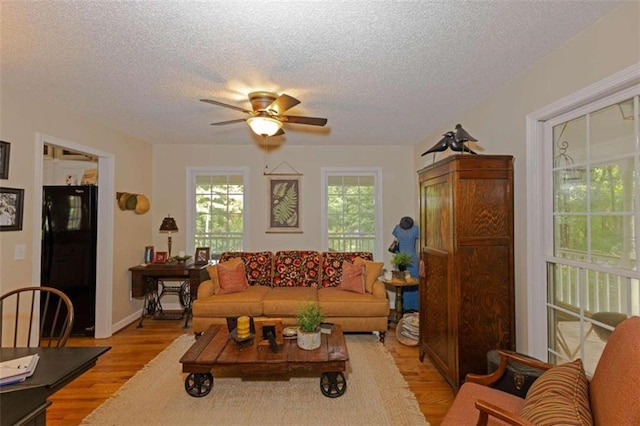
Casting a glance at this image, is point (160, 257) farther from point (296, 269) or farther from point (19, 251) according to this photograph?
point (296, 269)

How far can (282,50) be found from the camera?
2113 mm

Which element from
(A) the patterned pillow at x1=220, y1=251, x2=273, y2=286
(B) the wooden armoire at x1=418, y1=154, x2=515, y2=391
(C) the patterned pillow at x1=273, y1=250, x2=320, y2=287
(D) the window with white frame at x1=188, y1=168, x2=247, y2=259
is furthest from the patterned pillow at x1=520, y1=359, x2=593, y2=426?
(D) the window with white frame at x1=188, y1=168, x2=247, y2=259

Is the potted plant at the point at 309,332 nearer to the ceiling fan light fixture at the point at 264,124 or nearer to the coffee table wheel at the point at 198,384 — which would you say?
the coffee table wheel at the point at 198,384

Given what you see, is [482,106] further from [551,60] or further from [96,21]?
[96,21]

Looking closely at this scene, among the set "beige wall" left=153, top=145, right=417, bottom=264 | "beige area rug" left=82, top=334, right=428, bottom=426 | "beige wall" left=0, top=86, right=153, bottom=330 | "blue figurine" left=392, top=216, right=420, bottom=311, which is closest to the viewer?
"beige area rug" left=82, top=334, right=428, bottom=426

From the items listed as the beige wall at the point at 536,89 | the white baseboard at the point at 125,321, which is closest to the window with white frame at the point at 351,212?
the beige wall at the point at 536,89

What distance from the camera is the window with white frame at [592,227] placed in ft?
5.73

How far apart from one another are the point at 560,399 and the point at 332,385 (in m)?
1.61

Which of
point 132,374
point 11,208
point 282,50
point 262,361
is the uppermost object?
point 282,50

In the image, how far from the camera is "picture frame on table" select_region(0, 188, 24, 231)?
261 centimetres

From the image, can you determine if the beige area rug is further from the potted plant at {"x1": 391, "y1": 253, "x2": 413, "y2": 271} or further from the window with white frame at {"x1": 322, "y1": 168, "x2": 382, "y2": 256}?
the window with white frame at {"x1": 322, "y1": 168, "x2": 382, "y2": 256}

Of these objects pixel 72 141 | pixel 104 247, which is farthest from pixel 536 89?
pixel 104 247

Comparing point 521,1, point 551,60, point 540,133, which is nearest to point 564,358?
point 540,133

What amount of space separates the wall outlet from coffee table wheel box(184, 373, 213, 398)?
73.1 inches
